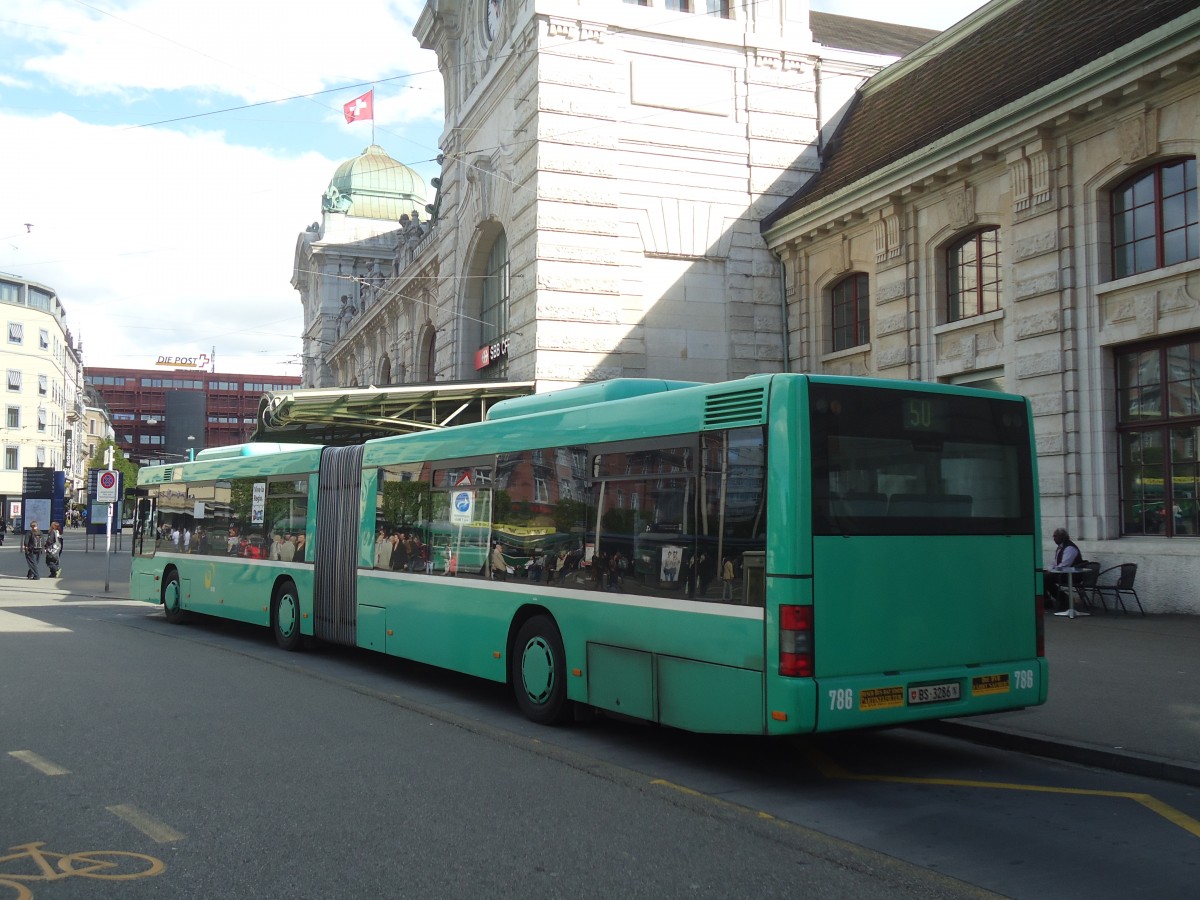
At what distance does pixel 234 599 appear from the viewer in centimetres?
1688

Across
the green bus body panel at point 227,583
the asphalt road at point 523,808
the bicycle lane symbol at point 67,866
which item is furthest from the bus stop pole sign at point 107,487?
the bicycle lane symbol at point 67,866

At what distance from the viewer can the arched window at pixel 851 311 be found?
2355 cm

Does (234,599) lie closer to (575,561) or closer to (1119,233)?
(575,561)

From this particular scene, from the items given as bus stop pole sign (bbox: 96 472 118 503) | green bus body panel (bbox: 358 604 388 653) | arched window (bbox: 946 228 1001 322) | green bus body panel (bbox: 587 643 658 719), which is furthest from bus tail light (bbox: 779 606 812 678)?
bus stop pole sign (bbox: 96 472 118 503)

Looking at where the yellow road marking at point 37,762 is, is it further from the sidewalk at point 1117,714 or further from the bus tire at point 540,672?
the sidewalk at point 1117,714

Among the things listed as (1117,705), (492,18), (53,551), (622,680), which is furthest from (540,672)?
(53,551)

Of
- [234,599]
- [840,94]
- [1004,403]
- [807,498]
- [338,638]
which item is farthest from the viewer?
[840,94]

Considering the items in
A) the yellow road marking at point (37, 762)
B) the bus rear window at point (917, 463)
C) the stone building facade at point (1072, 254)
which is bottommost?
the yellow road marking at point (37, 762)

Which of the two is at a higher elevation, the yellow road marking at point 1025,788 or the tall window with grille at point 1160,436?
the tall window with grille at point 1160,436

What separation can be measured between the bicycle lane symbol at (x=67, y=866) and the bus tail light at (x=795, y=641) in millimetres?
3596

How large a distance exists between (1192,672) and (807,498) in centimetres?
620

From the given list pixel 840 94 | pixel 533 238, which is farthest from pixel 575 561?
pixel 840 94

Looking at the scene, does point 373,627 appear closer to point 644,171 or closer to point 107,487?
point 644,171

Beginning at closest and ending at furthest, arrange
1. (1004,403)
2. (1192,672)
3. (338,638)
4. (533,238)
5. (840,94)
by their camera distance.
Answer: (1004,403) < (1192,672) < (338,638) < (533,238) < (840,94)
